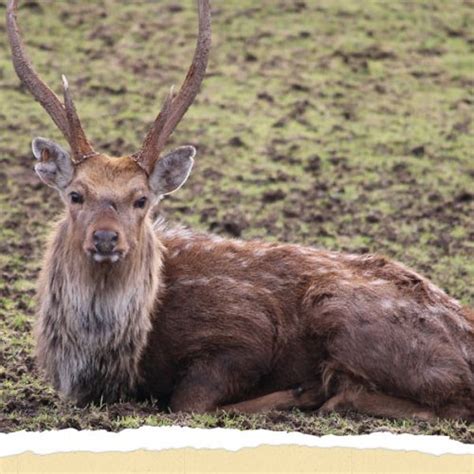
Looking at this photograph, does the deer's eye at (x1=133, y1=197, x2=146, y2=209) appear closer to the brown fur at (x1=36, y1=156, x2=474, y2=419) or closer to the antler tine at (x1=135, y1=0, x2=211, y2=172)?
the brown fur at (x1=36, y1=156, x2=474, y2=419)

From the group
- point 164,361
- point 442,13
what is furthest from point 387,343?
point 442,13

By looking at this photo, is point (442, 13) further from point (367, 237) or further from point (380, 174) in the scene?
point (367, 237)

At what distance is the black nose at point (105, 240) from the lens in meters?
7.48

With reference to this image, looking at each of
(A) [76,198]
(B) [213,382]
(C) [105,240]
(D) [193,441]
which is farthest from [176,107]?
(D) [193,441]

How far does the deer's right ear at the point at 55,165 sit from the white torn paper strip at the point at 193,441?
1.68m

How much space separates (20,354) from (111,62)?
8735 mm

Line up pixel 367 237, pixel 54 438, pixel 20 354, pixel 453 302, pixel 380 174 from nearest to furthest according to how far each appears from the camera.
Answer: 1. pixel 54 438
2. pixel 453 302
3. pixel 20 354
4. pixel 367 237
5. pixel 380 174

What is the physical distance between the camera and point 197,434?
6820 millimetres

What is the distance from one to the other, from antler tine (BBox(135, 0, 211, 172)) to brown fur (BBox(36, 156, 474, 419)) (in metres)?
0.16

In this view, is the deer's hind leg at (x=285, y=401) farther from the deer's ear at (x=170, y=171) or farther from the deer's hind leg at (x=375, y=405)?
the deer's ear at (x=170, y=171)

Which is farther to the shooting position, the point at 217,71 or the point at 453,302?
the point at 217,71

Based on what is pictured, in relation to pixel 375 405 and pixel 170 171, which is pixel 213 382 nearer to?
pixel 375 405

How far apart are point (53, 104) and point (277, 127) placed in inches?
296

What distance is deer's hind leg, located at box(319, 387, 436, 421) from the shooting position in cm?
788
